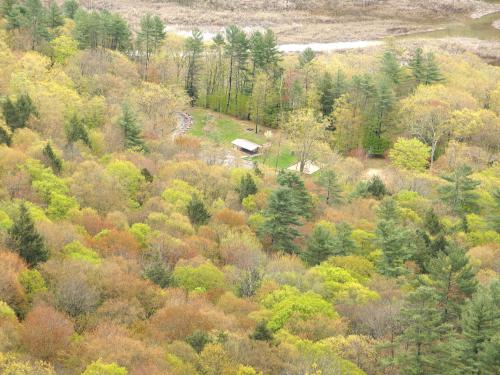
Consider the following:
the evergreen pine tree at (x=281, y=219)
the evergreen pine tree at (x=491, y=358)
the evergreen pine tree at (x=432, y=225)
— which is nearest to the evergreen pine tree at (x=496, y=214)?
the evergreen pine tree at (x=432, y=225)

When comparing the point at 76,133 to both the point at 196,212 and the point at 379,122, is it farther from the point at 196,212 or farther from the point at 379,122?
the point at 379,122

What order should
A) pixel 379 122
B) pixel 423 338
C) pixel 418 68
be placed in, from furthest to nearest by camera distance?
pixel 418 68
pixel 379 122
pixel 423 338

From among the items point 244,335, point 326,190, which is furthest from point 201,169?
point 244,335

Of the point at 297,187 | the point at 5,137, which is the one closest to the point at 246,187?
the point at 297,187

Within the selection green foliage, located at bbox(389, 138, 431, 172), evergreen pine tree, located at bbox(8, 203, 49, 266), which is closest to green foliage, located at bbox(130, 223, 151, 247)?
evergreen pine tree, located at bbox(8, 203, 49, 266)

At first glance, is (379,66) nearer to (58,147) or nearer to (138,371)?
(58,147)

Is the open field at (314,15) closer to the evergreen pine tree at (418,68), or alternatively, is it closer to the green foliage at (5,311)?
the evergreen pine tree at (418,68)

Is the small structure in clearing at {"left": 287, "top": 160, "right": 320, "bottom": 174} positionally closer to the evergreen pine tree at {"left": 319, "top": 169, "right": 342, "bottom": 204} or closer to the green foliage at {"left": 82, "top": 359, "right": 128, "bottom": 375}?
the evergreen pine tree at {"left": 319, "top": 169, "right": 342, "bottom": 204}
